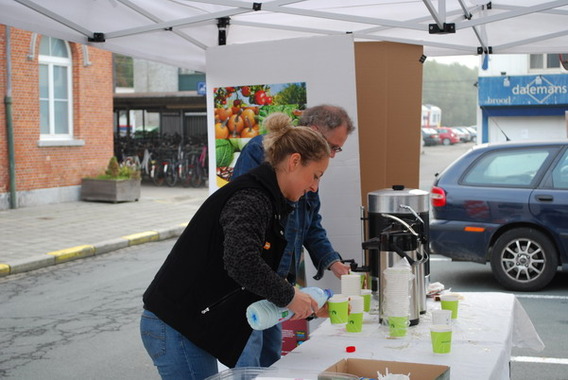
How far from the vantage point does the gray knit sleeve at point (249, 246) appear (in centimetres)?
268

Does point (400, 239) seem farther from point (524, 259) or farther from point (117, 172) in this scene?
point (117, 172)

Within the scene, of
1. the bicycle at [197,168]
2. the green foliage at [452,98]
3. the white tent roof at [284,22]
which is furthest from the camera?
the green foliage at [452,98]

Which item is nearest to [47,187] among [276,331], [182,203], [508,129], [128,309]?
[182,203]

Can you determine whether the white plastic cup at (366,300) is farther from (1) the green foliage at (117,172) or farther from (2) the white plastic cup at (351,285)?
(1) the green foliage at (117,172)

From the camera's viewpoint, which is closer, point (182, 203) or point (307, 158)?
point (307, 158)

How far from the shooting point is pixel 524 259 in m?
8.48

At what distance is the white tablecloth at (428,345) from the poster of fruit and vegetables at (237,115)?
1911 mm

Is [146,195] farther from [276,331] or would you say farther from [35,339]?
[276,331]

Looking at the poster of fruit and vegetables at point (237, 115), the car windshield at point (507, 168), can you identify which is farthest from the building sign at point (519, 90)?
the poster of fruit and vegetables at point (237, 115)

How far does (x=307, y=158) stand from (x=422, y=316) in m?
1.24

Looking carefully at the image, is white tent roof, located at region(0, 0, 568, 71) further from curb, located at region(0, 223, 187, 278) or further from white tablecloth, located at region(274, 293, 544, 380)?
curb, located at region(0, 223, 187, 278)

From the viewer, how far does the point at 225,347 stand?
2.99 metres

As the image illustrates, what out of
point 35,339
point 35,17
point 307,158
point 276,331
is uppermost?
point 35,17

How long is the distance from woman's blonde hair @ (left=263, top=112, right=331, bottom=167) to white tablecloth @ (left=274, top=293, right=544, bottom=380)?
0.80 meters
